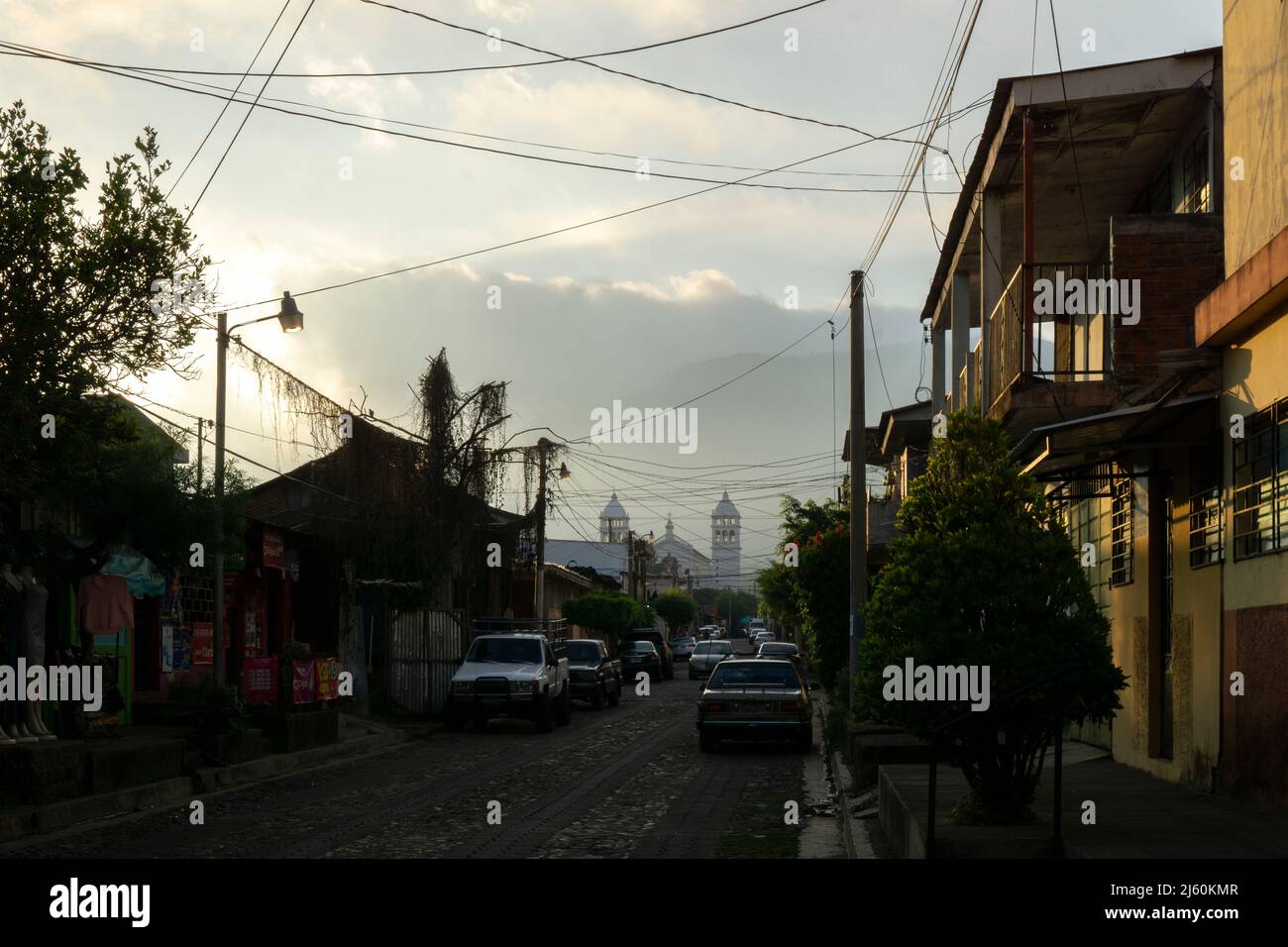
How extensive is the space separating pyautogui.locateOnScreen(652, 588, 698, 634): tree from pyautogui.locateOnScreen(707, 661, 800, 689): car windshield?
278 ft

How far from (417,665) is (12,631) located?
14.1 m

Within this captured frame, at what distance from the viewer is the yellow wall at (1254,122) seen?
424 inches

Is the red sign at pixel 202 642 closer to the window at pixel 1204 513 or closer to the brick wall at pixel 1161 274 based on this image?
the brick wall at pixel 1161 274

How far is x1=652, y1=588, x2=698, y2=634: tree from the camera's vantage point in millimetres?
111875

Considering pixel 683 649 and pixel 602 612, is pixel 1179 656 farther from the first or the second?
pixel 683 649

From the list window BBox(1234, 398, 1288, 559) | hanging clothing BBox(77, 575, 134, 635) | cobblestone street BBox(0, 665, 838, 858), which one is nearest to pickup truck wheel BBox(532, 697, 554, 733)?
cobblestone street BBox(0, 665, 838, 858)

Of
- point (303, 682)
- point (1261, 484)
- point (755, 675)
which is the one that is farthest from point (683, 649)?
point (1261, 484)

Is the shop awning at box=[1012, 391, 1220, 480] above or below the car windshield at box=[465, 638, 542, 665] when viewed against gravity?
above

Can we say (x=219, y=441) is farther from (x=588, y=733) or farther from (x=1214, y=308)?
(x=1214, y=308)

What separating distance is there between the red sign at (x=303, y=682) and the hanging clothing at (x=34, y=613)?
20.7 feet

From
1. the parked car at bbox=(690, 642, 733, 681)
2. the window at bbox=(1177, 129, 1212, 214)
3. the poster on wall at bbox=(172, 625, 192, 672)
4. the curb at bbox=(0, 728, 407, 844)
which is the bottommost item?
the parked car at bbox=(690, 642, 733, 681)

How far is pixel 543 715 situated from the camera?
90.7ft

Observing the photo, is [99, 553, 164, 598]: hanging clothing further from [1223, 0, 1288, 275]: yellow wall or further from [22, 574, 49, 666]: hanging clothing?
[1223, 0, 1288, 275]: yellow wall

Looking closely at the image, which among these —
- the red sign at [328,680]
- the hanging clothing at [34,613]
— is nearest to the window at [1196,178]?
the hanging clothing at [34,613]
